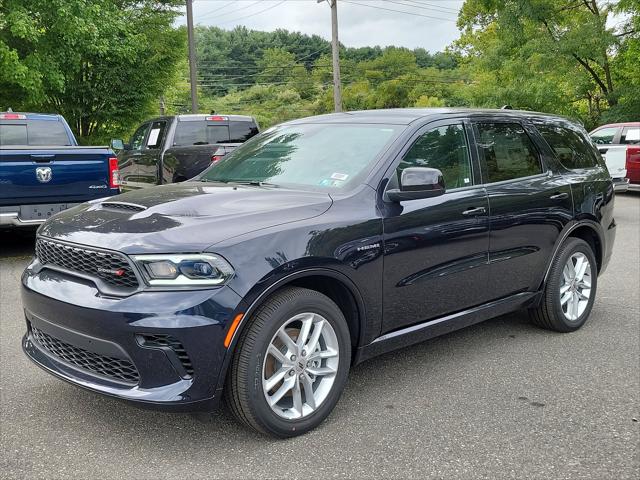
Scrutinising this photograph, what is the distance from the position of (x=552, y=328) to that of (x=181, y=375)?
10.8ft

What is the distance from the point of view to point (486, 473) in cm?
290

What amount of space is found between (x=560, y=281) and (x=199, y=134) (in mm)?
7582

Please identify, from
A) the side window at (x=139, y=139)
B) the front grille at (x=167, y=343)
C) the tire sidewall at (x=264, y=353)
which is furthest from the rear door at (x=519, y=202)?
the side window at (x=139, y=139)

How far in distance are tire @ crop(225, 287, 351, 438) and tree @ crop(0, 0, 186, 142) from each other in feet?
40.9

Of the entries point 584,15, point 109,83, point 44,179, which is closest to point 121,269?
point 44,179

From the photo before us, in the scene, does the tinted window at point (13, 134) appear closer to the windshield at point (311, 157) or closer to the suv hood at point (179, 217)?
the windshield at point (311, 157)

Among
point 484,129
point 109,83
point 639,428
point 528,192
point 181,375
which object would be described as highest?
point 109,83

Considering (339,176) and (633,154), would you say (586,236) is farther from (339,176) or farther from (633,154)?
(633,154)

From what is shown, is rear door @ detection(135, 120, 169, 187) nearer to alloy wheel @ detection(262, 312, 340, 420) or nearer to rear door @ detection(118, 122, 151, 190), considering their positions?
rear door @ detection(118, 122, 151, 190)

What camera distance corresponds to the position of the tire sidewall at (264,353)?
3000 mm

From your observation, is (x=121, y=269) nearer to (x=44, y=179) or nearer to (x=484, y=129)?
(x=484, y=129)

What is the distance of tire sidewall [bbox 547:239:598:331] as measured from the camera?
482 cm

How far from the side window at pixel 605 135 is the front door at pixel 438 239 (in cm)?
1399

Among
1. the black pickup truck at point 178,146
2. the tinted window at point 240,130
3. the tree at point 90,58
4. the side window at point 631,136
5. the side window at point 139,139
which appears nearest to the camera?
the black pickup truck at point 178,146
